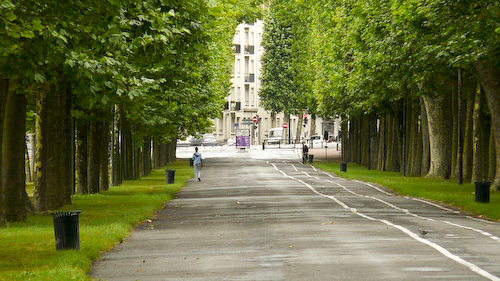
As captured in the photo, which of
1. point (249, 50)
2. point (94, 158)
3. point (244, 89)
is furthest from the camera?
point (244, 89)

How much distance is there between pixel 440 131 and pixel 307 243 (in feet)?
80.4

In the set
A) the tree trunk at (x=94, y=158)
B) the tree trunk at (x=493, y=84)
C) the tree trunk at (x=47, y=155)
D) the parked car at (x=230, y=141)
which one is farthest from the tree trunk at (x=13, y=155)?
the parked car at (x=230, y=141)

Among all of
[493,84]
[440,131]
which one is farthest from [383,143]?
[493,84]

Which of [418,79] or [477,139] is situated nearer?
[418,79]

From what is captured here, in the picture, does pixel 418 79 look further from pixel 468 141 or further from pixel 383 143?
pixel 383 143

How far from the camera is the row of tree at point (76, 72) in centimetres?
1359

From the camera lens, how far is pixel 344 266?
11875 millimetres

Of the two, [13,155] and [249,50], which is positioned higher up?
[249,50]

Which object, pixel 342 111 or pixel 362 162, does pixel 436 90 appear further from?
pixel 362 162

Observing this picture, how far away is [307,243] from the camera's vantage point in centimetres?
1488

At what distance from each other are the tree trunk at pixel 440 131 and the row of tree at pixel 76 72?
11745mm

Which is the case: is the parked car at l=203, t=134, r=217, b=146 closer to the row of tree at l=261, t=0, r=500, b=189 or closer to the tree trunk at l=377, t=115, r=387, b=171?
the row of tree at l=261, t=0, r=500, b=189

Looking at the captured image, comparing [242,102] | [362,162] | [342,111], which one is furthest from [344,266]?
[242,102]

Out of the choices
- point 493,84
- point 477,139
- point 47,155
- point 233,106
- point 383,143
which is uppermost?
point 233,106
